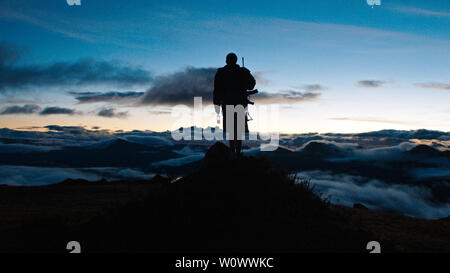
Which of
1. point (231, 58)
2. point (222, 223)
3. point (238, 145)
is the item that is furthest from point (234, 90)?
point (222, 223)

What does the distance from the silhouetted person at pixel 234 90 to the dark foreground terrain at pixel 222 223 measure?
32.6 inches

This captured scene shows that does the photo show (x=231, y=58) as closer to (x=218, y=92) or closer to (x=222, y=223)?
(x=218, y=92)

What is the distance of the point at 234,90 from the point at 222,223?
5.20m

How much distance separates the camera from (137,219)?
7.95 meters

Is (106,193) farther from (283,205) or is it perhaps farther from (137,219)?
(283,205)

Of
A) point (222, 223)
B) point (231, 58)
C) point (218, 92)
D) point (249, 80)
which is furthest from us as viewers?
point (218, 92)

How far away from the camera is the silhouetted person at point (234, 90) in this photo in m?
11.0

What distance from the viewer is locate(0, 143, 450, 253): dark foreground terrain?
6.96 m

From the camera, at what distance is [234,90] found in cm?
1113

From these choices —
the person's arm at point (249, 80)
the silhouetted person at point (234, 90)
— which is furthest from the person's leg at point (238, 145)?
the person's arm at point (249, 80)

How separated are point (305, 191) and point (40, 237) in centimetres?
714

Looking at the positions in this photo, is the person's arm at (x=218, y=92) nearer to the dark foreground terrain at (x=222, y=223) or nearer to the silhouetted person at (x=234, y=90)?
the silhouetted person at (x=234, y=90)

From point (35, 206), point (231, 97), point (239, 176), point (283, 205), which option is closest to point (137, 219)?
point (239, 176)
